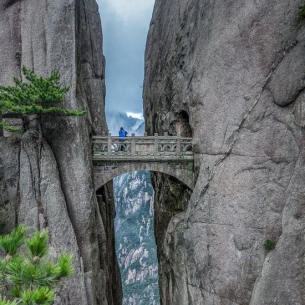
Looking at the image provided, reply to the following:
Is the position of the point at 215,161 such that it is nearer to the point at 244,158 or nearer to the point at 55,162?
the point at 244,158

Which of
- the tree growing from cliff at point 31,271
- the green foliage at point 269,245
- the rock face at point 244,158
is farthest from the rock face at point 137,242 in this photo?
the tree growing from cliff at point 31,271

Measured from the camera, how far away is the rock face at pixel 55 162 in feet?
34.8

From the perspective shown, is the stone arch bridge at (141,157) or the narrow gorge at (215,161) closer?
the narrow gorge at (215,161)

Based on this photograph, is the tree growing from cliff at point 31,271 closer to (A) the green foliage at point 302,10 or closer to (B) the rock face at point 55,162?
(B) the rock face at point 55,162

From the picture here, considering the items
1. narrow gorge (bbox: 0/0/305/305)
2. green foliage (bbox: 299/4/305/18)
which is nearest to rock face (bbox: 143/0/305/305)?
narrow gorge (bbox: 0/0/305/305)

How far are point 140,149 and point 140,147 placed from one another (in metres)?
0.10

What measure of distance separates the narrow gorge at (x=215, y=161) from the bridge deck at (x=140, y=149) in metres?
0.70

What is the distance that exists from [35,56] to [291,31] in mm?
11119

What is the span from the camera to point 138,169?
44.4 feet

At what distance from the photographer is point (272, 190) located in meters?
11.2

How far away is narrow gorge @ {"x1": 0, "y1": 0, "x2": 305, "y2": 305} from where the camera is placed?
10.6 m

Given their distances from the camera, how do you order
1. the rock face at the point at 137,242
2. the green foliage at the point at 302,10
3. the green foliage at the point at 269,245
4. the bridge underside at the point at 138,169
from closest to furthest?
the green foliage at the point at 269,245 → the green foliage at the point at 302,10 → the bridge underside at the point at 138,169 → the rock face at the point at 137,242

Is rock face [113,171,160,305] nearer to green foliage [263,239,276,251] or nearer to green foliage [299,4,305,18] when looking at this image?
green foliage [263,239,276,251]

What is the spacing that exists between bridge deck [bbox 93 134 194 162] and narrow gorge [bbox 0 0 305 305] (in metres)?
0.70
